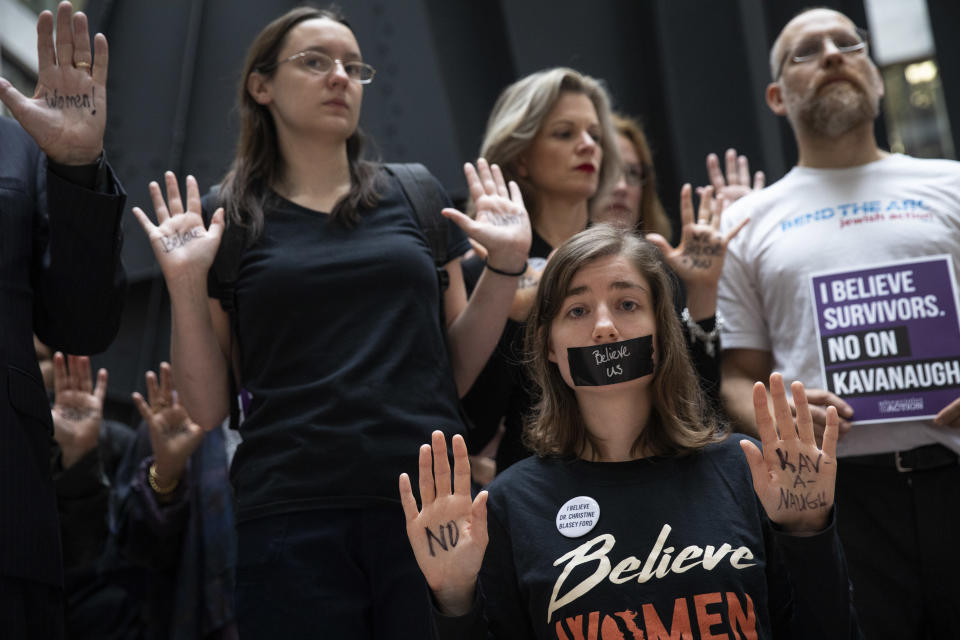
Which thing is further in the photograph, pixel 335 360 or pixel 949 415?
pixel 949 415

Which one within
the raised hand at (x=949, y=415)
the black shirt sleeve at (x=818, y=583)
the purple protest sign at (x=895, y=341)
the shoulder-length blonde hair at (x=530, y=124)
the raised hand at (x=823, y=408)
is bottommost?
the black shirt sleeve at (x=818, y=583)

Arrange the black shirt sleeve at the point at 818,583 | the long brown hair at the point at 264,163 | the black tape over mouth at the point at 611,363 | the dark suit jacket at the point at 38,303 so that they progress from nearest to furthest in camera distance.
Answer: the black shirt sleeve at the point at 818,583 < the dark suit jacket at the point at 38,303 < the black tape over mouth at the point at 611,363 < the long brown hair at the point at 264,163

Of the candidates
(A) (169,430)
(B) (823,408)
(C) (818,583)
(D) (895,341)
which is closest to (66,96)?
(A) (169,430)

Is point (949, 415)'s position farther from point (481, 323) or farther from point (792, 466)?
point (481, 323)

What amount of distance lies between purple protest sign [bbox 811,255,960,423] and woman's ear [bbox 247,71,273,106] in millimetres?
1663

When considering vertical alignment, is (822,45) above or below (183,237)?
above

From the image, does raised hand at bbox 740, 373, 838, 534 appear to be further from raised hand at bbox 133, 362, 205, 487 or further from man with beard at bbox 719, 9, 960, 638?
raised hand at bbox 133, 362, 205, 487

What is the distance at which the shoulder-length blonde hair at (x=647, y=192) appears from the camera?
3.87 m

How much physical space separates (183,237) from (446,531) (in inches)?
41.9

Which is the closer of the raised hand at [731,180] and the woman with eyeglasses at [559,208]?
the woman with eyeglasses at [559,208]

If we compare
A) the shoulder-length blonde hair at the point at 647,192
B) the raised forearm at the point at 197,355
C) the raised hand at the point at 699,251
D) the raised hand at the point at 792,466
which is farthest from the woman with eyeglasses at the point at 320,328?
the shoulder-length blonde hair at the point at 647,192

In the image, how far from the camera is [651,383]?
2.24 m

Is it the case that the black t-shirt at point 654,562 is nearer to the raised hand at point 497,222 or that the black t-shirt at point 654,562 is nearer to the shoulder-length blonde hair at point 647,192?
the raised hand at point 497,222

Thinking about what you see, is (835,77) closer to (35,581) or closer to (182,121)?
(35,581)
